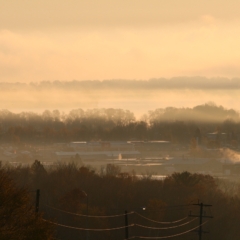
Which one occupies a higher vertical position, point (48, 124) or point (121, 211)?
point (48, 124)

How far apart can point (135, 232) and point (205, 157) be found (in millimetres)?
68499

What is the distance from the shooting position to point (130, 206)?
40000 mm

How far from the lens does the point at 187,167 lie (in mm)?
89812

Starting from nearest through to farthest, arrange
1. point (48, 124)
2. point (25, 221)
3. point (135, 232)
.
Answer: point (25, 221), point (135, 232), point (48, 124)

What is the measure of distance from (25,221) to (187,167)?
73.1 m

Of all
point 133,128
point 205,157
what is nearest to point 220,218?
point 205,157

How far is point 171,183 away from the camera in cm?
4738

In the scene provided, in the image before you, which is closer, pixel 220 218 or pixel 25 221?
pixel 25 221

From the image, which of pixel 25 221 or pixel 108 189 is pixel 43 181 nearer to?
pixel 108 189

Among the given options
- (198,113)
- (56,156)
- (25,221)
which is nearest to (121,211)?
(25,221)

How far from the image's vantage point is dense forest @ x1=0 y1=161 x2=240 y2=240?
112ft

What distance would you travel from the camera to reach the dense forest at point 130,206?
34281 mm

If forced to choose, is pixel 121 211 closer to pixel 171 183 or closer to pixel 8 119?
pixel 171 183

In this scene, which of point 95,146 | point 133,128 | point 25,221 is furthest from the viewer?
point 133,128
